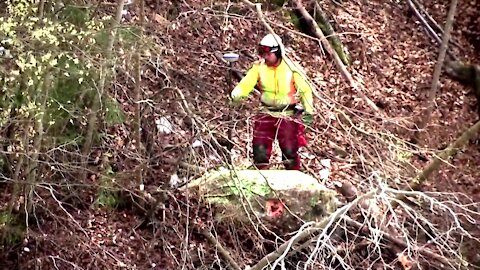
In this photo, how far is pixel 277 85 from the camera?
677 cm

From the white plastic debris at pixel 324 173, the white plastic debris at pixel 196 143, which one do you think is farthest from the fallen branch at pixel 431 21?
the white plastic debris at pixel 196 143

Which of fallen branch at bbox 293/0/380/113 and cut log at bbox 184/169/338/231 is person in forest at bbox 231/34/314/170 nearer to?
cut log at bbox 184/169/338/231

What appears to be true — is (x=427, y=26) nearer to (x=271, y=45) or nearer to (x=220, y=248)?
(x=271, y=45)

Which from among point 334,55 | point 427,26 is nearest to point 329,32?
point 334,55

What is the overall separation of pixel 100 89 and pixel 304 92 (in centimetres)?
181

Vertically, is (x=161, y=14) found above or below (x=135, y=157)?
above

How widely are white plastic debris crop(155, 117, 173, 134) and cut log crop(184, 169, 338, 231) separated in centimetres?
88

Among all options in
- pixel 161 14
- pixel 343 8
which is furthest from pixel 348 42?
pixel 161 14

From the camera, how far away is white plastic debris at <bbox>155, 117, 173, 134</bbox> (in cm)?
785

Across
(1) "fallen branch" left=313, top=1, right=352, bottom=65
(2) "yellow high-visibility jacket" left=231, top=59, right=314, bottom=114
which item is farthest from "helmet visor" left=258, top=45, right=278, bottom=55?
(1) "fallen branch" left=313, top=1, right=352, bottom=65

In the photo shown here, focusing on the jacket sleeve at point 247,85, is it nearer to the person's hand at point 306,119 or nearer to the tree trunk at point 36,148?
the person's hand at point 306,119

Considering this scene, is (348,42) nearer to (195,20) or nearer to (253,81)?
(195,20)

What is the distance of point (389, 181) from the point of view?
24.1 feet

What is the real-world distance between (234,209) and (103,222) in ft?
4.41
